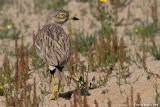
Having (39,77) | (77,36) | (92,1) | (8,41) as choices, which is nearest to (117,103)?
(39,77)

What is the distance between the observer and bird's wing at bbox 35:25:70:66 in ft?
15.1

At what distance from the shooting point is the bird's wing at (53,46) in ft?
15.1

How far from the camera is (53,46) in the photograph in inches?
192

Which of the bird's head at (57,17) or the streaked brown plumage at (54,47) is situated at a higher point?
the bird's head at (57,17)

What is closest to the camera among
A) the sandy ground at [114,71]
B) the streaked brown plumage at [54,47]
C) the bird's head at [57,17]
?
the streaked brown plumage at [54,47]

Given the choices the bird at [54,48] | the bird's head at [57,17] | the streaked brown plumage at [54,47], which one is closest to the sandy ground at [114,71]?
the bird at [54,48]

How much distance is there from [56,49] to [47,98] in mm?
807

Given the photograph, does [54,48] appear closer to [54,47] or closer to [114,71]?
[54,47]

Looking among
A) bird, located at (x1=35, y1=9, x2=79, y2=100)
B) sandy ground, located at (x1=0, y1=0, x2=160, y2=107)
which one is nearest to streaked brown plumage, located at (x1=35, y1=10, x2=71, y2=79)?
bird, located at (x1=35, y1=9, x2=79, y2=100)

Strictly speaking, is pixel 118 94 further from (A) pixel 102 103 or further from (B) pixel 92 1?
(B) pixel 92 1

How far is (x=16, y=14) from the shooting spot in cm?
907

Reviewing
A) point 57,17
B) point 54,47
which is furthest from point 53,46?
point 57,17

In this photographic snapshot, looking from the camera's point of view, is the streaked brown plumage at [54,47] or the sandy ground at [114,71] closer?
the streaked brown plumage at [54,47]

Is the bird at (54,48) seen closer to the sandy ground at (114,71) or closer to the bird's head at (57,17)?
the bird's head at (57,17)
